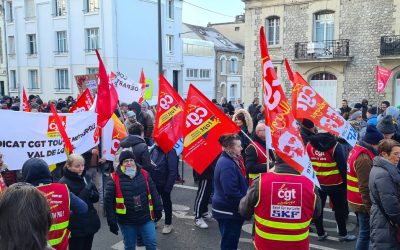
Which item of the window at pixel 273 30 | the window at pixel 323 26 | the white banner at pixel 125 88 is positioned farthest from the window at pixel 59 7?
the white banner at pixel 125 88

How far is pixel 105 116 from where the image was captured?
6324 millimetres

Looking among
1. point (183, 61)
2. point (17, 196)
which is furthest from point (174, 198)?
point (183, 61)

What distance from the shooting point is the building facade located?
95.1 ft

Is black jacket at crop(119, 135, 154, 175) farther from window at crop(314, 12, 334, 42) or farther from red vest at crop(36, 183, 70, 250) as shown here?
window at crop(314, 12, 334, 42)

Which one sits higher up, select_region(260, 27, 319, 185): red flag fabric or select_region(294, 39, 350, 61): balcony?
select_region(294, 39, 350, 61): balcony

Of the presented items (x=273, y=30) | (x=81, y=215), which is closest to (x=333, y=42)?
(x=273, y=30)

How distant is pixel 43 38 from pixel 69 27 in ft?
10.4

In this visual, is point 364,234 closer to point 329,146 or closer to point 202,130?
point 329,146

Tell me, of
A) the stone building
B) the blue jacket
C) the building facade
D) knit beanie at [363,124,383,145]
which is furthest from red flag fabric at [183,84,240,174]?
the building facade

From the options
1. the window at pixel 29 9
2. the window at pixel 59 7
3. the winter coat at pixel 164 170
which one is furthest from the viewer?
the window at pixel 29 9

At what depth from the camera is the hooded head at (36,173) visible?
3730 mm

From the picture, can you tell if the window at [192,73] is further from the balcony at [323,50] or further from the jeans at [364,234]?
the jeans at [364,234]

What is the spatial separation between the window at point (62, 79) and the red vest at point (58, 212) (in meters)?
29.4

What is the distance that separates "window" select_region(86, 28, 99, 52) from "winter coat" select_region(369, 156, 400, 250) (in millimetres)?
27933
